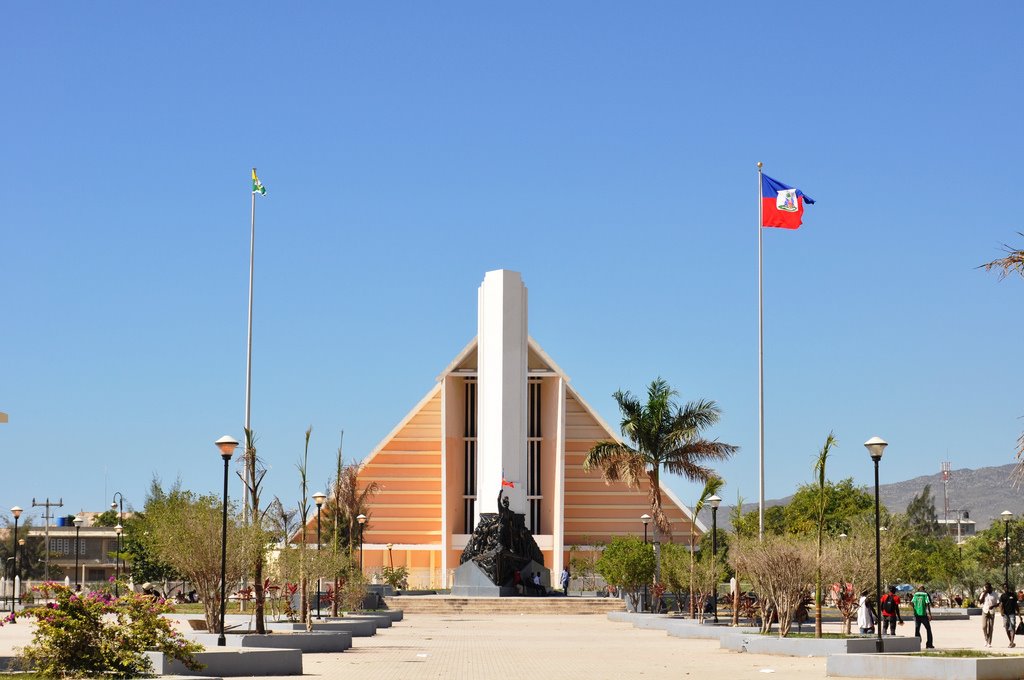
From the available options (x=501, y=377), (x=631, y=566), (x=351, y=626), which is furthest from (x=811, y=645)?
(x=501, y=377)

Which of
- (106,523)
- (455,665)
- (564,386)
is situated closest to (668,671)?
(455,665)

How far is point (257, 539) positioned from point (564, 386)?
160ft

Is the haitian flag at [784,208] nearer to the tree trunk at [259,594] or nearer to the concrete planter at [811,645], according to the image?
the concrete planter at [811,645]

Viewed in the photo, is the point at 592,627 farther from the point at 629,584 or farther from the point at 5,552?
the point at 5,552

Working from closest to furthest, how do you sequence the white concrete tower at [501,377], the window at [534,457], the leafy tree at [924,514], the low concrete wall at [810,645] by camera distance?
the low concrete wall at [810,645]
the white concrete tower at [501,377]
the window at [534,457]
the leafy tree at [924,514]

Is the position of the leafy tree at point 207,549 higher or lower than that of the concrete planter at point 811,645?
higher

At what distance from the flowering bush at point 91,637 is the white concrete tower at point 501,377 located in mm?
44970

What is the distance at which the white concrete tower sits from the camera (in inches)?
2446

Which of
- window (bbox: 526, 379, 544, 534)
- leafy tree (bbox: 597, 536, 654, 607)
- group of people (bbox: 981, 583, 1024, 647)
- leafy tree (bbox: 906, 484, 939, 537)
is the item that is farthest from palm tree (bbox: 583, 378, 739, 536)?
leafy tree (bbox: 906, 484, 939, 537)

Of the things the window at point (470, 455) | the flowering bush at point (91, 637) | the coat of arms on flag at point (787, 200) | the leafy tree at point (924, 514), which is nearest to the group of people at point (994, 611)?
the coat of arms on flag at point (787, 200)

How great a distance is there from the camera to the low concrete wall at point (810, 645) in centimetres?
2330

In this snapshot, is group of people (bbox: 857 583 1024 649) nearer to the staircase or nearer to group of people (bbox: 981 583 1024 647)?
group of people (bbox: 981 583 1024 647)

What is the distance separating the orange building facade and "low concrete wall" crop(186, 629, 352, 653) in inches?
1781

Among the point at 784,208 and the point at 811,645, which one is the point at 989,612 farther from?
the point at 784,208
